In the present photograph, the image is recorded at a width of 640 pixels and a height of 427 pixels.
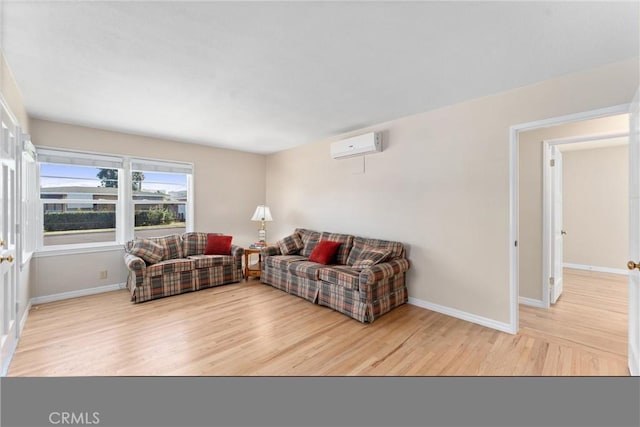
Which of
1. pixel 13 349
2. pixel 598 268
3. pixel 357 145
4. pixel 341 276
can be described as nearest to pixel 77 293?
pixel 13 349

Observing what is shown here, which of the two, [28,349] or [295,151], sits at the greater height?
[295,151]

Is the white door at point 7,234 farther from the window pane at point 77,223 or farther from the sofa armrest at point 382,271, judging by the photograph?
the sofa armrest at point 382,271

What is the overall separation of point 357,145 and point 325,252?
155cm

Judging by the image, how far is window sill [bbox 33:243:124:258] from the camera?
11.4ft

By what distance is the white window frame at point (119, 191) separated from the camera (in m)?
3.49

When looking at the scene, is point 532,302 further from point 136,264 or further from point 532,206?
point 136,264

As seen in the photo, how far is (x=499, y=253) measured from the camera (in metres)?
2.71

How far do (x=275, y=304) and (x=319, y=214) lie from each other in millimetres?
1725

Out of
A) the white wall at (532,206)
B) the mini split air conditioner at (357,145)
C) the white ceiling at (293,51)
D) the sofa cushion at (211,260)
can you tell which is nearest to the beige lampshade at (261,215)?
the sofa cushion at (211,260)

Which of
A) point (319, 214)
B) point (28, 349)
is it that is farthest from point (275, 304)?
point (28, 349)

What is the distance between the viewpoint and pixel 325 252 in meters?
3.74

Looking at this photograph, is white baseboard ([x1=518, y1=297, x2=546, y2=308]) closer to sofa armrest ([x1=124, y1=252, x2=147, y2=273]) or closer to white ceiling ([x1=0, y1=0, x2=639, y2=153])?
white ceiling ([x1=0, y1=0, x2=639, y2=153])

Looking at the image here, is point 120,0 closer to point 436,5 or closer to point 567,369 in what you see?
point 436,5

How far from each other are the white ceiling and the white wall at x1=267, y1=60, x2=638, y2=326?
20cm
